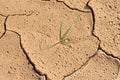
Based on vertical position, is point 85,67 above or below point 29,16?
below

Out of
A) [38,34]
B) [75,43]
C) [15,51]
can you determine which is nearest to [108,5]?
[75,43]

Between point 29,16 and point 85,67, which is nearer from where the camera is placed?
point 85,67

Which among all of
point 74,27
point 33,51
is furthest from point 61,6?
point 33,51

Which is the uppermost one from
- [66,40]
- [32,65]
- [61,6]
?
[61,6]

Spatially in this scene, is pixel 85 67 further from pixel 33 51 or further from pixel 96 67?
pixel 33 51

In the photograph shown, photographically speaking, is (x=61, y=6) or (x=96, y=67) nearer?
(x=96, y=67)

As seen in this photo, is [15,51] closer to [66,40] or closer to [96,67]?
[66,40]
